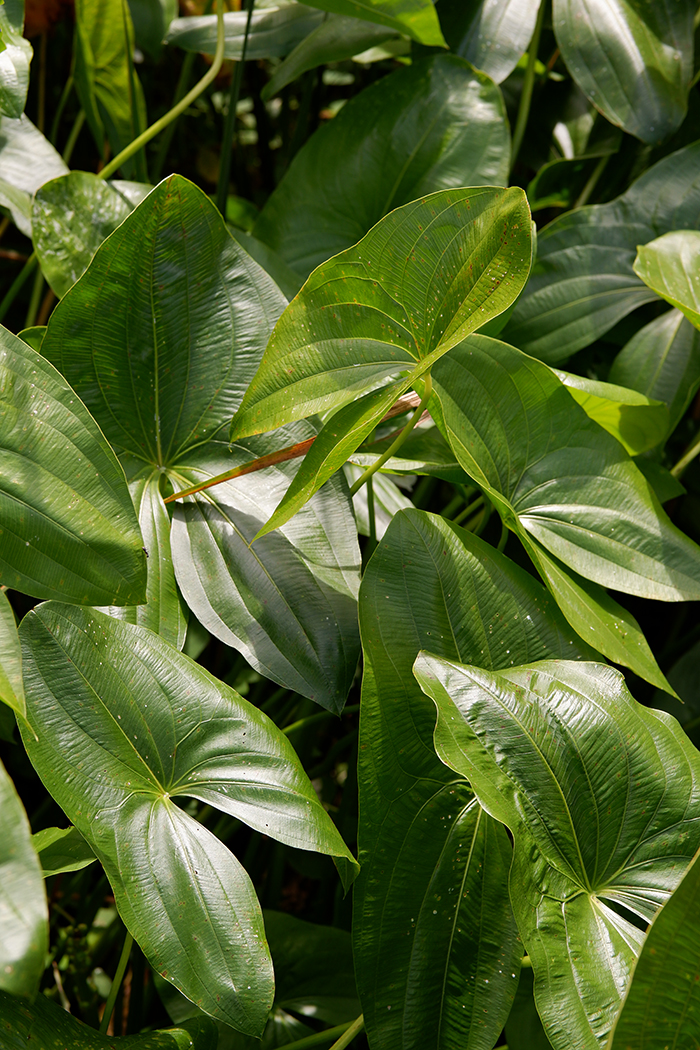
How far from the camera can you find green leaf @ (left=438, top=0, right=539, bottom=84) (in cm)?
79

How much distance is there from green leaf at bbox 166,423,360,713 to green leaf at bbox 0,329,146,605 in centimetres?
12

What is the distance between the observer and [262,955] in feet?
1.28

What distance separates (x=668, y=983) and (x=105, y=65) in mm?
868

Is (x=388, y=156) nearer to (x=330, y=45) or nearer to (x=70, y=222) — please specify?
(x=330, y=45)

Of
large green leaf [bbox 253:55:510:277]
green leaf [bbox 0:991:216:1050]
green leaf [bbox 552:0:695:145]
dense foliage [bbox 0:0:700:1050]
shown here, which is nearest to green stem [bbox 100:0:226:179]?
dense foliage [bbox 0:0:700:1050]

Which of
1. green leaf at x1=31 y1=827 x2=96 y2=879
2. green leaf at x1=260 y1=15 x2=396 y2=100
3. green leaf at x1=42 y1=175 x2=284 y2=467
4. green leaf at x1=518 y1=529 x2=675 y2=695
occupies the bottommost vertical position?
green leaf at x1=31 y1=827 x2=96 y2=879

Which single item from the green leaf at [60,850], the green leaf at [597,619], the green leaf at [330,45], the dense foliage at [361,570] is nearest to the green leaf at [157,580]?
the dense foliage at [361,570]

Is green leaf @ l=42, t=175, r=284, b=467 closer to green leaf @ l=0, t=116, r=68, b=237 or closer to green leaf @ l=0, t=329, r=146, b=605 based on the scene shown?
green leaf @ l=0, t=329, r=146, b=605

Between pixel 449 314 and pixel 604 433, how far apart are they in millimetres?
198

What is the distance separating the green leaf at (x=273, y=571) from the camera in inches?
19.8

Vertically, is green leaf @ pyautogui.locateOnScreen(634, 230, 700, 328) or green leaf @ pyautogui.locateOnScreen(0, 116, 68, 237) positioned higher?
green leaf @ pyautogui.locateOnScreen(0, 116, 68, 237)

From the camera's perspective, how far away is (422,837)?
471 millimetres

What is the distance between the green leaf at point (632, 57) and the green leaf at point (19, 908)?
803 millimetres

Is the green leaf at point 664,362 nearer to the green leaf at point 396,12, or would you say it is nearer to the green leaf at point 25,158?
the green leaf at point 396,12
